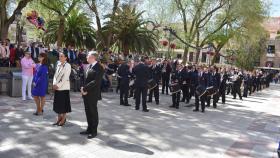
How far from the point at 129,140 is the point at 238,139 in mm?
2869

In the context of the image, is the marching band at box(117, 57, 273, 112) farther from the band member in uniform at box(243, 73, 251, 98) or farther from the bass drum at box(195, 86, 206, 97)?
the band member in uniform at box(243, 73, 251, 98)

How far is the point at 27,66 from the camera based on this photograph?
11.8 metres

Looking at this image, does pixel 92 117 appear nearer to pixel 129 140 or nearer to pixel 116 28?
pixel 129 140

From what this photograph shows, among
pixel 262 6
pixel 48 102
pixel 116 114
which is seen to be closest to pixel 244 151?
pixel 116 114

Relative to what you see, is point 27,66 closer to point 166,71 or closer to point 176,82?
point 176,82

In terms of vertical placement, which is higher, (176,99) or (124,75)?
(124,75)

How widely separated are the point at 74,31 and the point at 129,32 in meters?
4.05

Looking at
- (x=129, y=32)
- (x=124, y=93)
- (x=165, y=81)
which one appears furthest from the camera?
(x=129, y=32)

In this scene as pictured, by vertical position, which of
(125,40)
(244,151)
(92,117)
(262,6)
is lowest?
(244,151)

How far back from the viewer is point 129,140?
25.1 feet

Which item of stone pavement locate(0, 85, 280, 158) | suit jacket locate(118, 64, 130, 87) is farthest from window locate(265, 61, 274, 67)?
suit jacket locate(118, 64, 130, 87)

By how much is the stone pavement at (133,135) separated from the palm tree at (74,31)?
1454 cm

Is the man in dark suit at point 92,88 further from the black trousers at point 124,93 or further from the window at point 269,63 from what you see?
the window at point 269,63

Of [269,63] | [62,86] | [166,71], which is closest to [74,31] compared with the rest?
[166,71]
